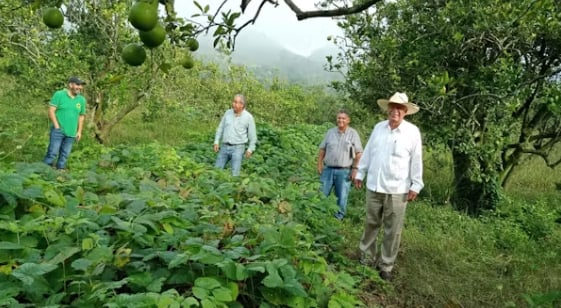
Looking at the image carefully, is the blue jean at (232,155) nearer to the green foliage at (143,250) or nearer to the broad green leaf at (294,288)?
the green foliage at (143,250)

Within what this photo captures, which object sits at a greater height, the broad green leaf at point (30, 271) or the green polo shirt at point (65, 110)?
the green polo shirt at point (65, 110)

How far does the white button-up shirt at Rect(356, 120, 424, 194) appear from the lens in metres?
4.65

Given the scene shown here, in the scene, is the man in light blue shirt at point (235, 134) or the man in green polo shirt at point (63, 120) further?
the man in green polo shirt at point (63, 120)

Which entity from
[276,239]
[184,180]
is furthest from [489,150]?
[276,239]

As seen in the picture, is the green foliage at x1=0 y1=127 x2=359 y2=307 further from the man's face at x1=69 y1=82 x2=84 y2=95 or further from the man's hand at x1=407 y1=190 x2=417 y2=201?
the man's face at x1=69 y1=82 x2=84 y2=95

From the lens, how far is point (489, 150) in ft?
24.5

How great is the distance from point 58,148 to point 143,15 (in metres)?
6.85

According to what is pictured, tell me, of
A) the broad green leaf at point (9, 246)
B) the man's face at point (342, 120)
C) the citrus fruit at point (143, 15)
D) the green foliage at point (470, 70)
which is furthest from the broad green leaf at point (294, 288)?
the green foliage at point (470, 70)

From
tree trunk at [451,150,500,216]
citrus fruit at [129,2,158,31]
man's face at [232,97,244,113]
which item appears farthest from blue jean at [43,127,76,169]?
citrus fruit at [129,2,158,31]

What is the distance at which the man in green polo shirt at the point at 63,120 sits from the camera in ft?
23.9

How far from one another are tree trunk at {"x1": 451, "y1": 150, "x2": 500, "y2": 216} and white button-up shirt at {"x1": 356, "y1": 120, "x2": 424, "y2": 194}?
3.67 m

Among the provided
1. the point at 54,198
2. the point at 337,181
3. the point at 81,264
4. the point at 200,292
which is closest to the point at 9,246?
the point at 81,264

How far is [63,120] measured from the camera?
735 centimetres

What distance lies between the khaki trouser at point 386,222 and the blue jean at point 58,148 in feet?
15.5
